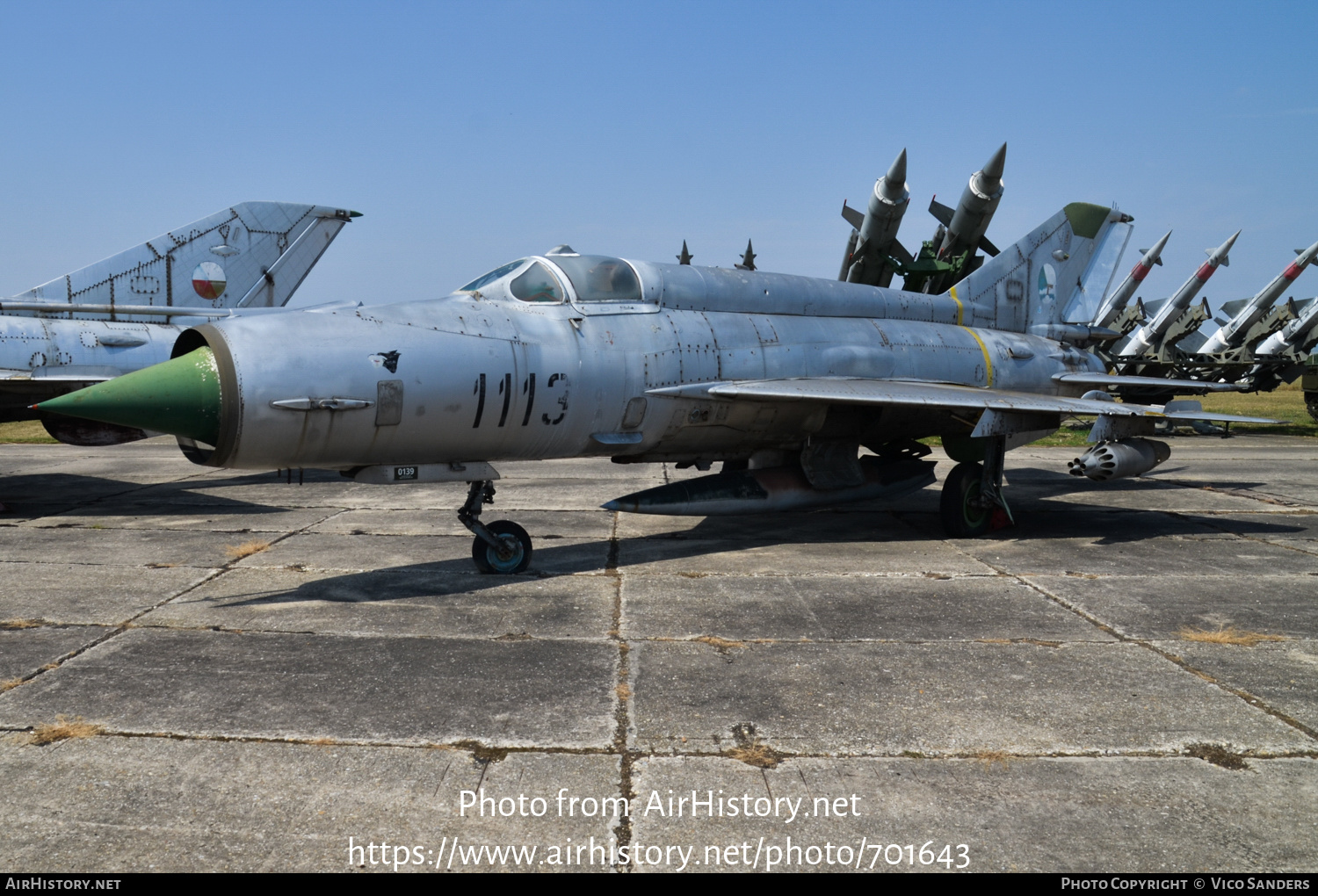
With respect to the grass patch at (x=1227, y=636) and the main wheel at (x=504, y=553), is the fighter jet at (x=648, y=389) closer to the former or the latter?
the main wheel at (x=504, y=553)

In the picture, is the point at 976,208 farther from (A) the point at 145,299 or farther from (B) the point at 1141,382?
(A) the point at 145,299

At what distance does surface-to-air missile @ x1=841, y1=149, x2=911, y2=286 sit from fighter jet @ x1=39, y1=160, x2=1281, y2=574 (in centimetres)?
1237

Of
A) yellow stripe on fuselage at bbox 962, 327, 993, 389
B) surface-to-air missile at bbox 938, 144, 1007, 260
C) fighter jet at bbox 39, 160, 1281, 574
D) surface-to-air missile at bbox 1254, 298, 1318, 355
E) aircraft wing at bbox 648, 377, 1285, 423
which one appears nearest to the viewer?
fighter jet at bbox 39, 160, 1281, 574

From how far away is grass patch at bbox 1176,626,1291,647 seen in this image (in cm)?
616

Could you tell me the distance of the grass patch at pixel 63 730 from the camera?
4.41 metres

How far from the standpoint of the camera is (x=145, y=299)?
49.0ft

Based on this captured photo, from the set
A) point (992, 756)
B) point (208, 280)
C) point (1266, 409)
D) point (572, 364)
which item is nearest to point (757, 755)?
point (992, 756)

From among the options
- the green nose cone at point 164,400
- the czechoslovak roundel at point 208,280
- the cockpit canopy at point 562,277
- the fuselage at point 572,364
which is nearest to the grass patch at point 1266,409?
the fuselage at point 572,364

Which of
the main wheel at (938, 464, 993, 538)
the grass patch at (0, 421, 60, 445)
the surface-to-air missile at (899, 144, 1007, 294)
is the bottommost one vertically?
the grass patch at (0, 421, 60, 445)

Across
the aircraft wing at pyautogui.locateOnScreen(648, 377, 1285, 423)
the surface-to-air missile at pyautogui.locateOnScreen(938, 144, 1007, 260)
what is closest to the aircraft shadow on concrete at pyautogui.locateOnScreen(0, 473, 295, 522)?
the aircraft wing at pyautogui.locateOnScreen(648, 377, 1285, 423)

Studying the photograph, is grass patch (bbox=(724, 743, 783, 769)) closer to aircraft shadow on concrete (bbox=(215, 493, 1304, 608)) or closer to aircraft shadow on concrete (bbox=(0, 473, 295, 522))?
aircraft shadow on concrete (bbox=(215, 493, 1304, 608))

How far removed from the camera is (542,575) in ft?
26.6

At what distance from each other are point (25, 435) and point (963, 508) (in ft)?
83.3

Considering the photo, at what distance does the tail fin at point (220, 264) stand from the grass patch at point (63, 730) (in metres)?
11.9
